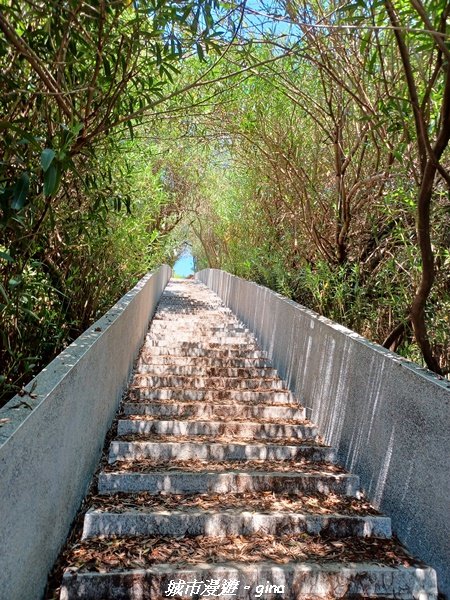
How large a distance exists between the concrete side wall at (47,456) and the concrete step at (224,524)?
22cm

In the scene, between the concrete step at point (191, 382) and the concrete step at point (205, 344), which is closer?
the concrete step at point (191, 382)

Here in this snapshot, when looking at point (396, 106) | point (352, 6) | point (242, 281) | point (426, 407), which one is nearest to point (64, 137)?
point (352, 6)

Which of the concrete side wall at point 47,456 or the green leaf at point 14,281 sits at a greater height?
the green leaf at point 14,281

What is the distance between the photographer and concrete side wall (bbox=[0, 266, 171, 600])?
2164 millimetres

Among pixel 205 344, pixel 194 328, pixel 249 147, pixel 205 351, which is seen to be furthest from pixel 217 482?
pixel 249 147

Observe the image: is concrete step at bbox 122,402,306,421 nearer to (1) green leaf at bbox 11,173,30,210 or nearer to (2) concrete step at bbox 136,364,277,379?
(2) concrete step at bbox 136,364,277,379

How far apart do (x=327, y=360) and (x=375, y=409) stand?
112 centimetres

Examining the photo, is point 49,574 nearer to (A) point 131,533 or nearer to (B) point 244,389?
(A) point 131,533

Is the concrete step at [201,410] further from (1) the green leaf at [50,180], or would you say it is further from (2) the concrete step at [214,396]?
(1) the green leaf at [50,180]

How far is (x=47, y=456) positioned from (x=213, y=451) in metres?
1.78

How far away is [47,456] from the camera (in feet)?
8.70

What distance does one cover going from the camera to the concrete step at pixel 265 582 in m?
2.68

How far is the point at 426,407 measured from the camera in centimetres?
316

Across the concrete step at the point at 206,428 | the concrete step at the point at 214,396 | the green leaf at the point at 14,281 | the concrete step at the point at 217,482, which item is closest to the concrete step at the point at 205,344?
the concrete step at the point at 214,396
